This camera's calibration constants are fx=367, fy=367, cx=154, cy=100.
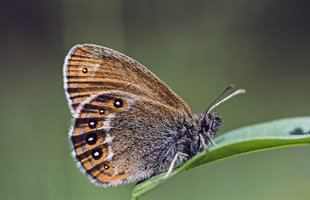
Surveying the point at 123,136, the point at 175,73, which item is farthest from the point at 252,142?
the point at 175,73

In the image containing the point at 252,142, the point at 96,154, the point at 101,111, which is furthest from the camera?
the point at 101,111

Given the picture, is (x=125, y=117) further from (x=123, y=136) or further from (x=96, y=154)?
(x=96, y=154)

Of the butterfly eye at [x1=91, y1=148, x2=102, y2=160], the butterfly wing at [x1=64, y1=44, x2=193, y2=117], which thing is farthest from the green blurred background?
the butterfly wing at [x1=64, y1=44, x2=193, y2=117]

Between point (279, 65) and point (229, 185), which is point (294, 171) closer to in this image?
point (229, 185)

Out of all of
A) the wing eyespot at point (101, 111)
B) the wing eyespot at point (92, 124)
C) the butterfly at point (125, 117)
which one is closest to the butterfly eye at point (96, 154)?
the butterfly at point (125, 117)

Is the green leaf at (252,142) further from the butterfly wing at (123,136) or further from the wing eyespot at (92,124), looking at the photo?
the wing eyespot at (92,124)

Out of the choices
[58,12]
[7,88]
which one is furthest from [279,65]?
[7,88]

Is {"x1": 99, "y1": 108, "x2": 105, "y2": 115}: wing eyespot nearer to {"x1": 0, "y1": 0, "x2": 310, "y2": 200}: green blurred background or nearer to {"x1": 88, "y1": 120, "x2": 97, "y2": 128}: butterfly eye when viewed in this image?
{"x1": 88, "y1": 120, "x2": 97, "y2": 128}: butterfly eye
